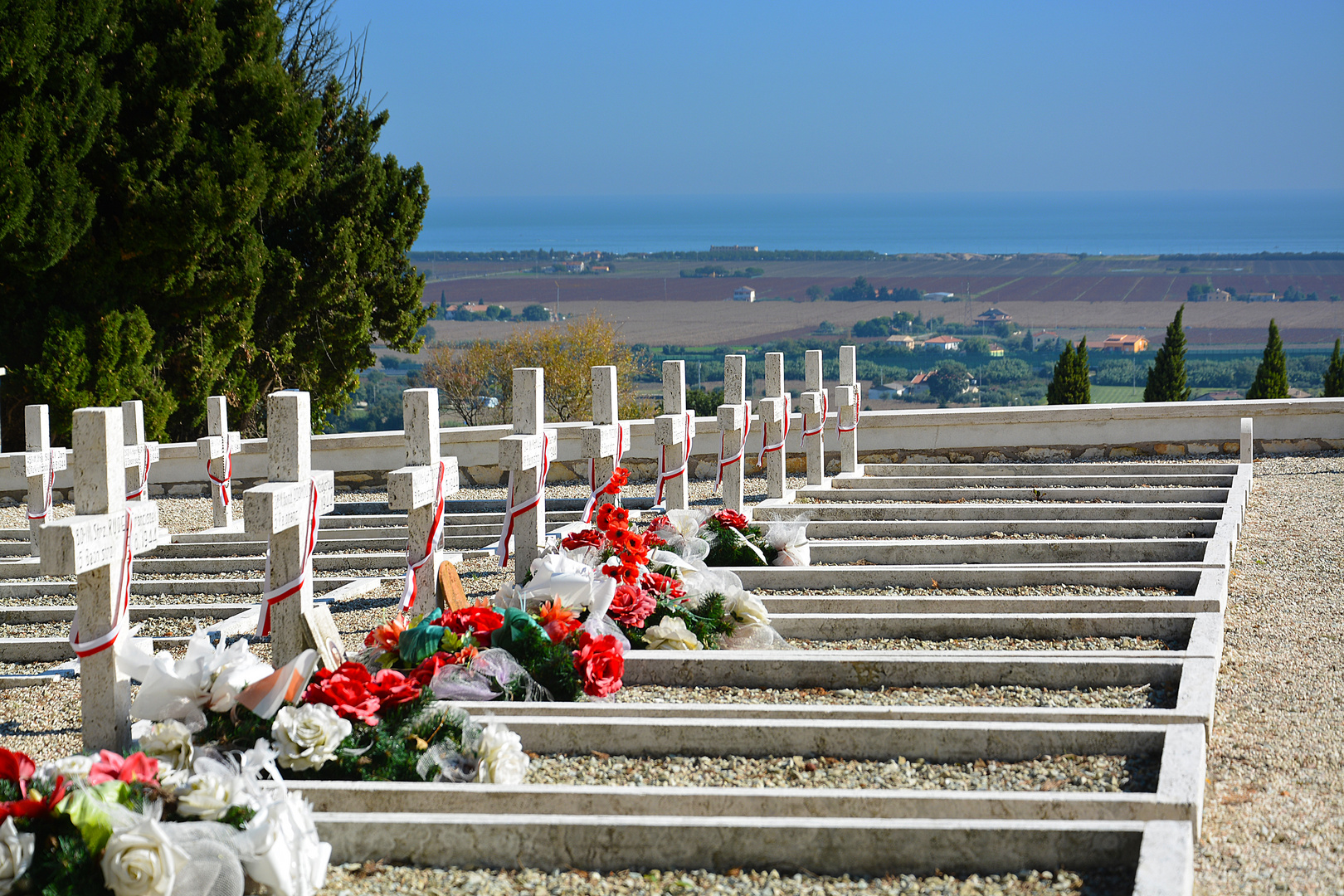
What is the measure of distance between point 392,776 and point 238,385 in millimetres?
13751

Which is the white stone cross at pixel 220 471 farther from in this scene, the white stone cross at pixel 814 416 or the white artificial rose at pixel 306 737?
the white artificial rose at pixel 306 737

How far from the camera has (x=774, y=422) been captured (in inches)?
388

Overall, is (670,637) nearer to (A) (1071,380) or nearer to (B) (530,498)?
(B) (530,498)

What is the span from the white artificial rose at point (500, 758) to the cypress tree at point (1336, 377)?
1706 cm

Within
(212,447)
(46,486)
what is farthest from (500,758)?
(212,447)

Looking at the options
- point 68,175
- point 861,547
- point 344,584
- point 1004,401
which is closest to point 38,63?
point 68,175

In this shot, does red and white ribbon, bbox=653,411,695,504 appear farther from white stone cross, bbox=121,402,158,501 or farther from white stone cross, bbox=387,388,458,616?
white stone cross, bbox=121,402,158,501

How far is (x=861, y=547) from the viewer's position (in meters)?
7.63

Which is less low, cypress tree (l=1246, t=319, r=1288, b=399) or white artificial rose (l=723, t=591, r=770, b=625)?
cypress tree (l=1246, t=319, r=1288, b=399)

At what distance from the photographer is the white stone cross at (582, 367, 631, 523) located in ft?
24.5

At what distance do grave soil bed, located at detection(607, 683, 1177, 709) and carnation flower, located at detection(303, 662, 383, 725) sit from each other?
1094 mm

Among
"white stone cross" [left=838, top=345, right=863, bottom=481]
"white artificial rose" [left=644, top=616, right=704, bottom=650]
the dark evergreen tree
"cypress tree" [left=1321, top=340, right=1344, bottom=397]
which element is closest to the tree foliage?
"white stone cross" [left=838, top=345, right=863, bottom=481]

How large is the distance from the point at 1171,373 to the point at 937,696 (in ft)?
53.7

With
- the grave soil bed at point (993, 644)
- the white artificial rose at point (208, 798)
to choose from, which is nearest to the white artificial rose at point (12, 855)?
the white artificial rose at point (208, 798)
